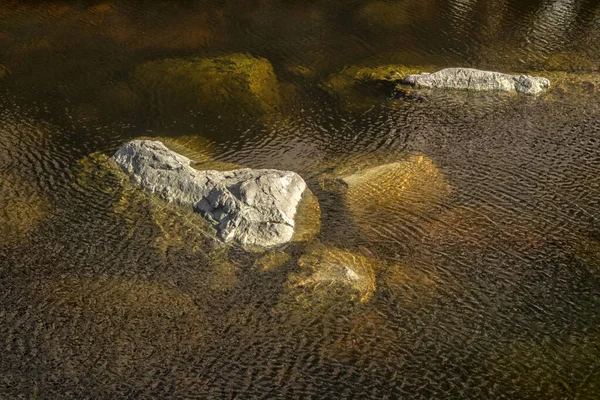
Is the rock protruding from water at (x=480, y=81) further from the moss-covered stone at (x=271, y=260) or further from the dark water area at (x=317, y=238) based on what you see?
A: the moss-covered stone at (x=271, y=260)

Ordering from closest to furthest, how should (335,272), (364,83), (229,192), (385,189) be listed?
(335,272) → (229,192) → (385,189) → (364,83)

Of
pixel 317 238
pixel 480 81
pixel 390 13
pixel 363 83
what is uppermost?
pixel 480 81

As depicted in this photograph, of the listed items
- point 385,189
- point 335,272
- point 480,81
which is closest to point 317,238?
point 335,272

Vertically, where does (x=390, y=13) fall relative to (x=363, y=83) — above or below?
above

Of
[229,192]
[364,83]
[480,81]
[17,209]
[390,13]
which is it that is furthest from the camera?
[390,13]

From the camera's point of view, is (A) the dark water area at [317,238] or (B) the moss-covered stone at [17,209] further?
(B) the moss-covered stone at [17,209]

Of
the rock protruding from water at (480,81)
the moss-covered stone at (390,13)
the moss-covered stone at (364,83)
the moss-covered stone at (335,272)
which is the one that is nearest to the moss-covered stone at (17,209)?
the moss-covered stone at (335,272)

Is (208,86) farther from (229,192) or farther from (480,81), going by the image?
(480,81)

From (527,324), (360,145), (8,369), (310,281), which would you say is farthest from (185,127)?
(527,324)
